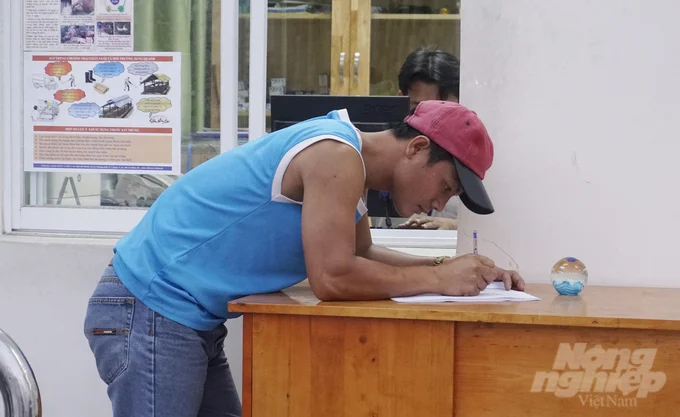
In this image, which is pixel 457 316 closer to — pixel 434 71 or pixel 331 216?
pixel 331 216

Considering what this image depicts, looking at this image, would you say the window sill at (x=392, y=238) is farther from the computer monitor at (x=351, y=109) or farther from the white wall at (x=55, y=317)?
the computer monitor at (x=351, y=109)

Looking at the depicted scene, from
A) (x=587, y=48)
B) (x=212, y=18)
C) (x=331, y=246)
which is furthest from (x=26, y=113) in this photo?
(x=587, y=48)

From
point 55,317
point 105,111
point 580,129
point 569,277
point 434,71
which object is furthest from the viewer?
point 434,71

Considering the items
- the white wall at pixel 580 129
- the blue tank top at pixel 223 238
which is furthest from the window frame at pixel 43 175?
the blue tank top at pixel 223 238

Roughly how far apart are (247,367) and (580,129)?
134cm

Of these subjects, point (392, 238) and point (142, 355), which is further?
point (392, 238)

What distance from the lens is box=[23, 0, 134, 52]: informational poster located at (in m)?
3.24

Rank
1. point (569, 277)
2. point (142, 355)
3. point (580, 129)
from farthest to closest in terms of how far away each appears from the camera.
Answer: point (580, 129) → point (569, 277) → point (142, 355)

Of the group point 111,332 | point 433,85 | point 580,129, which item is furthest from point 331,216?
point 433,85

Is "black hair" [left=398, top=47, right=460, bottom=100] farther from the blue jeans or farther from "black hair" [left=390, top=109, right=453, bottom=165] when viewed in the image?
the blue jeans

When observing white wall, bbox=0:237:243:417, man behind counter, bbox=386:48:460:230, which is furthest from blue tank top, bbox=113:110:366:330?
man behind counter, bbox=386:48:460:230

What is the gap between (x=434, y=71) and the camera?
132 inches

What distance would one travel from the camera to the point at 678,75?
259 cm

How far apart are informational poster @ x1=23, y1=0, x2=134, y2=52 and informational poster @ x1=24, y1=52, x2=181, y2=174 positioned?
0.04 m
